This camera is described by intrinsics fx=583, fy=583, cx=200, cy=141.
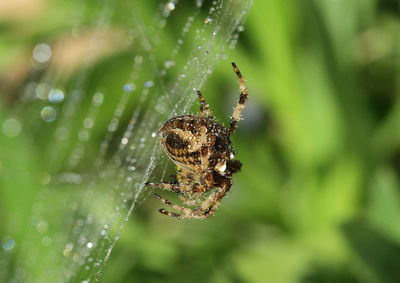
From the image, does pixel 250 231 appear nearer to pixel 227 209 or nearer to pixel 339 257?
pixel 227 209

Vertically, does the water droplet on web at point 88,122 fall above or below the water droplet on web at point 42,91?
below

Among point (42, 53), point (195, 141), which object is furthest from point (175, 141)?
point (42, 53)

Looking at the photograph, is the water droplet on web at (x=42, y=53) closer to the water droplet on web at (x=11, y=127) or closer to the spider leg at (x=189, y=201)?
the water droplet on web at (x=11, y=127)

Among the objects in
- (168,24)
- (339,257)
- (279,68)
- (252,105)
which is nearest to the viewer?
(339,257)

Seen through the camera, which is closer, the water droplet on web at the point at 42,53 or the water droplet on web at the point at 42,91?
the water droplet on web at the point at 42,91

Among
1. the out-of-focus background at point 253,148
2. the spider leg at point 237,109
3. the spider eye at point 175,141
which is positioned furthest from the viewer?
the out-of-focus background at point 253,148

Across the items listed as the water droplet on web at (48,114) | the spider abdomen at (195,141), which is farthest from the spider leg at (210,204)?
the water droplet on web at (48,114)

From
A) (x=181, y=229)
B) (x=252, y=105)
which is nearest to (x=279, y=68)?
(x=252, y=105)
